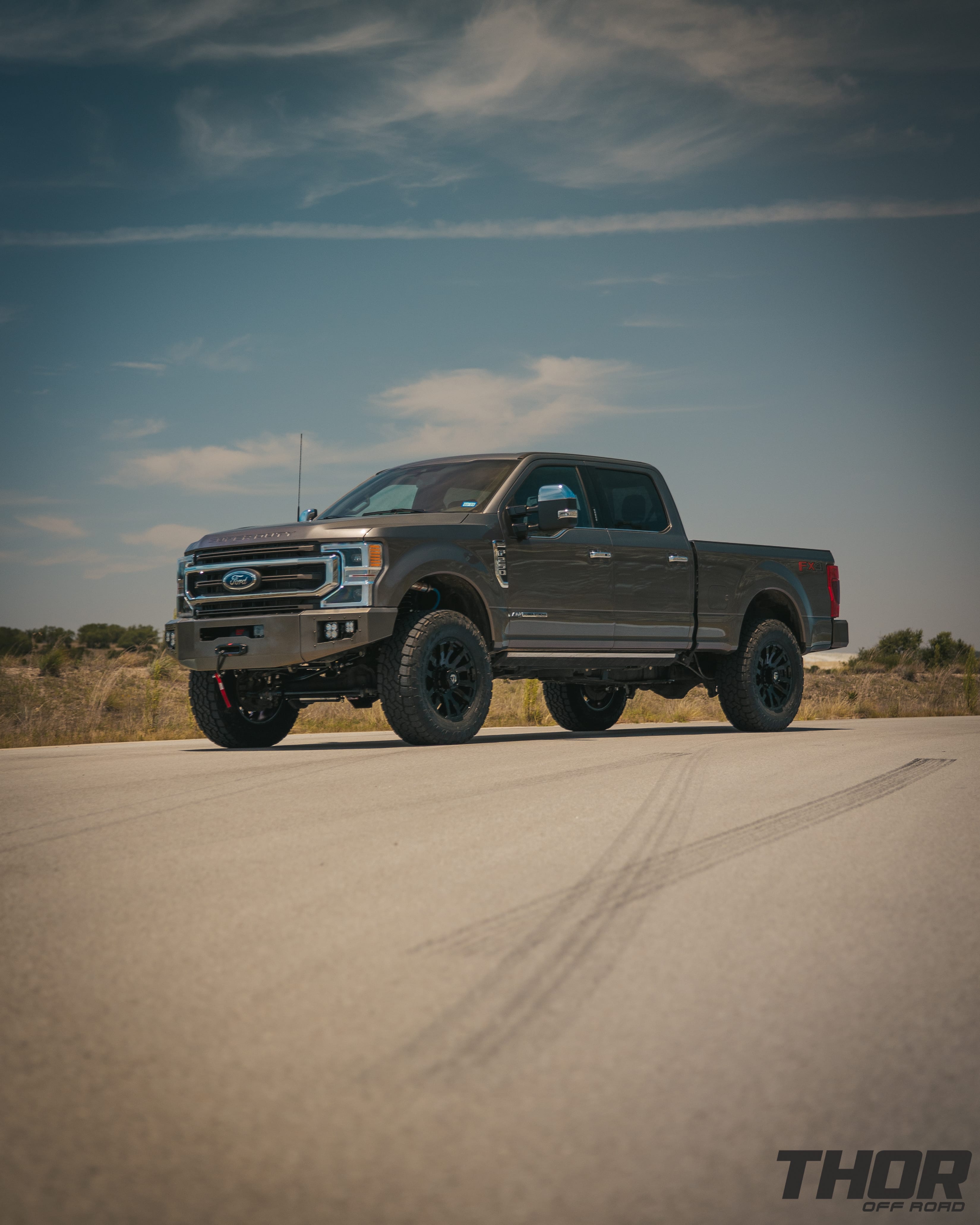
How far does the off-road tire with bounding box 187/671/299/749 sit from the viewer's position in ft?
39.0

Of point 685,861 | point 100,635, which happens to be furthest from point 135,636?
point 685,861

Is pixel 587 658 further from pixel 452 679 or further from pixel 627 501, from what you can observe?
pixel 452 679

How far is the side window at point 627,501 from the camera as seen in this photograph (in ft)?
42.8

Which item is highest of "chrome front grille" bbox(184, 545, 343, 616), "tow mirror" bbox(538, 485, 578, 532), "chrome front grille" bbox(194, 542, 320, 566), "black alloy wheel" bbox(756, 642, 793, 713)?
"tow mirror" bbox(538, 485, 578, 532)

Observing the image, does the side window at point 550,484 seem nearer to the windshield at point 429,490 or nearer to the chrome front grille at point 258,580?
the windshield at point 429,490

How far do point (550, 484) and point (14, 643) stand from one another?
49.4ft

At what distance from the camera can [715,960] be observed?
411 cm

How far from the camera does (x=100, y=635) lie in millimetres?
51219

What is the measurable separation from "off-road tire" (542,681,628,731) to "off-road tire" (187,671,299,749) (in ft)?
12.0

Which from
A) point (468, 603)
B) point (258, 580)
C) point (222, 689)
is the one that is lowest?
point (222, 689)

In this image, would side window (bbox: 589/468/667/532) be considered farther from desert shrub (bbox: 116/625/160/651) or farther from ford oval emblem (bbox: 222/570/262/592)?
desert shrub (bbox: 116/625/160/651)

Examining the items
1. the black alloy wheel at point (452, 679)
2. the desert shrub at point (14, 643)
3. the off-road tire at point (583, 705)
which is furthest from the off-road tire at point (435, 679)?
the desert shrub at point (14, 643)

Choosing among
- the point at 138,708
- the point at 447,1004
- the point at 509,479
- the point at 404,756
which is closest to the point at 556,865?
the point at 447,1004

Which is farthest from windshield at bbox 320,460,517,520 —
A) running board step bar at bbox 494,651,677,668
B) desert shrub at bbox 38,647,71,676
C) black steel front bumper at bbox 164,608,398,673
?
desert shrub at bbox 38,647,71,676
